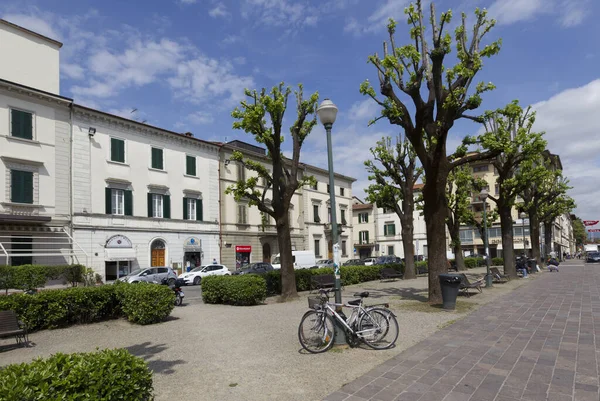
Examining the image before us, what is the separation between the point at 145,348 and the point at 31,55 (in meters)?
25.8

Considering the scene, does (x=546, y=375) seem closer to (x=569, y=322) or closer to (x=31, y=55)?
(x=569, y=322)

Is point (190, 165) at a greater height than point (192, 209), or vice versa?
point (190, 165)

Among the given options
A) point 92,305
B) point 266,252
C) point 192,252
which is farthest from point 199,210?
point 92,305

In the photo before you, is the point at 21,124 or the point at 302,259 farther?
the point at 302,259

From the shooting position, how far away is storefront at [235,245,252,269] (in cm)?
3641

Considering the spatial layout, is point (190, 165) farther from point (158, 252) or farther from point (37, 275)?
point (37, 275)

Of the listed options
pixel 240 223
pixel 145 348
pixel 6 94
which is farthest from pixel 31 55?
pixel 145 348

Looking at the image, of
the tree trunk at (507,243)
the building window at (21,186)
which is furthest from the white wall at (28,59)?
the tree trunk at (507,243)

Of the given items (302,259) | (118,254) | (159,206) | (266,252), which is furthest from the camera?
(266,252)

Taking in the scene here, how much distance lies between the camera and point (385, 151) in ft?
78.0

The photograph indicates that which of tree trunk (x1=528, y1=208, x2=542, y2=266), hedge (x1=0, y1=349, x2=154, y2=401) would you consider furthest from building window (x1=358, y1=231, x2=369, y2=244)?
hedge (x1=0, y1=349, x2=154, y2=401)

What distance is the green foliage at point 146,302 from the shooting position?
1023cm

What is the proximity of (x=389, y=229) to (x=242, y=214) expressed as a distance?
100 ft

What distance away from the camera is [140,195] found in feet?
96.6
